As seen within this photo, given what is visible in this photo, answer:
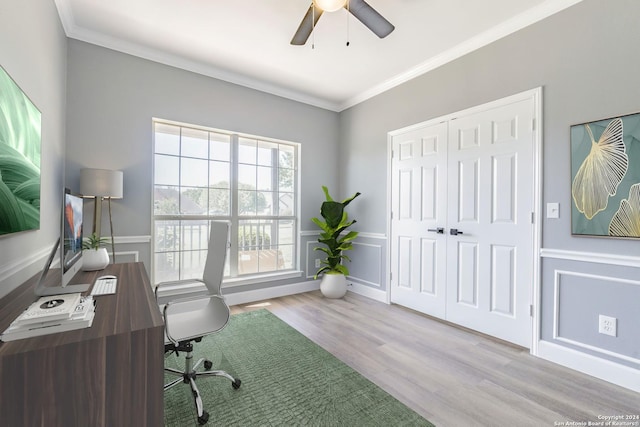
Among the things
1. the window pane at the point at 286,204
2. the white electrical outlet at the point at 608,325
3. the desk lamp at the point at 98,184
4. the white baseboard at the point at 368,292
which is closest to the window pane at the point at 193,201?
the desk lamp at the point at 98,184

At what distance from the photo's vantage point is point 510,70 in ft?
8.56

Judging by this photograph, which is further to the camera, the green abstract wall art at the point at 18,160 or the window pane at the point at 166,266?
the window pane at the point at 166,266

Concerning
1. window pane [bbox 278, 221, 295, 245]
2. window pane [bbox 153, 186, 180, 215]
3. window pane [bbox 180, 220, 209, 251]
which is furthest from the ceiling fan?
window pane [bbox 278, 221, 295, 245]

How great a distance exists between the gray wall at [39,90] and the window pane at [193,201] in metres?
1.11

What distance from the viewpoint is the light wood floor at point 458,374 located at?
1729 millimetres

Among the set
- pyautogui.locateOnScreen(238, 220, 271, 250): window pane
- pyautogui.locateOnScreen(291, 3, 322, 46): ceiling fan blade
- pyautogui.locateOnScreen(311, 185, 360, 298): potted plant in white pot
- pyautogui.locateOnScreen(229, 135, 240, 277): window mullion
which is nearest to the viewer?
pyautogui.locateOnScreen(291, 3, 322, 46): ceiling fan blade

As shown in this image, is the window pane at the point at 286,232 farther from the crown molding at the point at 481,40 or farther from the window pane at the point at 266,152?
the crown molding at the point at 481,40

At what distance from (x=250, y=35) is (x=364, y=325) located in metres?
3.20

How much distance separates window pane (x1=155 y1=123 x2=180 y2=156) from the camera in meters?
3.22

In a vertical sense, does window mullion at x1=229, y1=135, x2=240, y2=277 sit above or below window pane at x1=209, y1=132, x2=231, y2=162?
below

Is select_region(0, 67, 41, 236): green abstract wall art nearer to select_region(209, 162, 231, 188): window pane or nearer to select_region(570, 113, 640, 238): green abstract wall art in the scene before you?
select_region(209, 162, 231, 188): window pane

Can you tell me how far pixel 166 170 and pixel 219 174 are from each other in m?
0.60

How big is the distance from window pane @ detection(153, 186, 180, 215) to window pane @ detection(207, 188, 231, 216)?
0.38 metres

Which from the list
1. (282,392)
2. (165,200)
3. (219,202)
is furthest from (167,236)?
(282,392)
